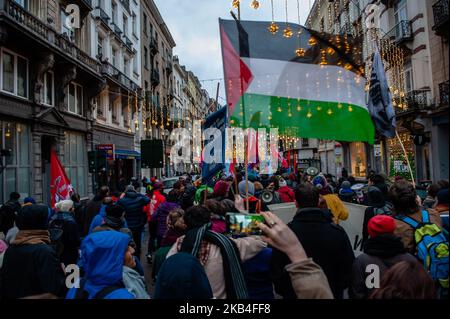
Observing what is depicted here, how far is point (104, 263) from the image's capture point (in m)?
2.57

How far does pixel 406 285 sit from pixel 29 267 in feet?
9.58

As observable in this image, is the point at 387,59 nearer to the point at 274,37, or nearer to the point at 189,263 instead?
the point at 274,37

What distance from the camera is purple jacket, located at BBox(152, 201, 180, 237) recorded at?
670cm

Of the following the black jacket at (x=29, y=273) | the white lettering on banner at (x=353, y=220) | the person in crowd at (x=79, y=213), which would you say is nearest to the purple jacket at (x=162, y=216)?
the person in crowd at (x=79, y=213)

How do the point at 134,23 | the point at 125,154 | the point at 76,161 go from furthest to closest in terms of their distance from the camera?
the point at 134,23, the point at 125,154, the point at 76,161

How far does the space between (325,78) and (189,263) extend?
325 centimetres

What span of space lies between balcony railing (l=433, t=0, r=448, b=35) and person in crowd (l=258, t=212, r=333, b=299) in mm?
17410

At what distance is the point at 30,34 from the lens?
12891mm

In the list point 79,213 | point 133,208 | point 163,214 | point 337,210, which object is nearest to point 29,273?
point 163,214

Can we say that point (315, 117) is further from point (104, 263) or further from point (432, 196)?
point (104, 263)

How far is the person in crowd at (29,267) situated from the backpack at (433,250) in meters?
3.16

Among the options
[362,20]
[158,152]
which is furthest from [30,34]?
[362,20]

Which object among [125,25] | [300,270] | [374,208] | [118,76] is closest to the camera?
[300,270]

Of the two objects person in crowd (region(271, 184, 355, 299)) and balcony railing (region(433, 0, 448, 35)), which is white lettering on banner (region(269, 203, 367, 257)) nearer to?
person in crowd (region(271, 184, 355, 299))
